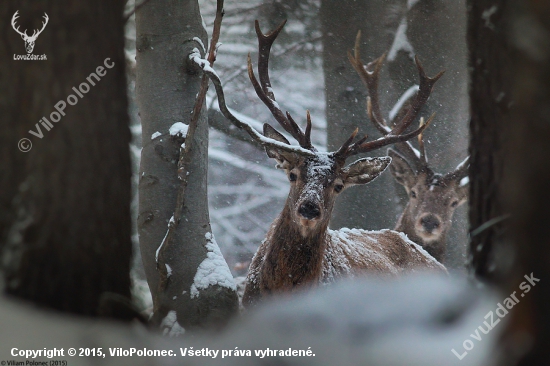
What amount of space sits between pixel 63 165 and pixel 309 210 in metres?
2.09

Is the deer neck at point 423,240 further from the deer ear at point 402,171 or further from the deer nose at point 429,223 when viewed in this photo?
the deer ear at point 402,171

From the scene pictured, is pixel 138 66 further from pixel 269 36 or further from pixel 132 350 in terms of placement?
pixel 132 350

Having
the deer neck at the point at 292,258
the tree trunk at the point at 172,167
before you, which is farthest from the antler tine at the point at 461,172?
the tree trunk at the point at 172,167

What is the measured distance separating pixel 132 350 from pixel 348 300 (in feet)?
3.17

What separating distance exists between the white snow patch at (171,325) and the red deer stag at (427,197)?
13.4ft

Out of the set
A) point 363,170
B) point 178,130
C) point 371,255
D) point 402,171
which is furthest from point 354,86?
point 178,130

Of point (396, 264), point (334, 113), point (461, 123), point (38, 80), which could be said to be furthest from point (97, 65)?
point (461, 123)

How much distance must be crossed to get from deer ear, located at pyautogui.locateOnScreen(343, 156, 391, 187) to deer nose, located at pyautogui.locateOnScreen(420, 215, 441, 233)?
202cm

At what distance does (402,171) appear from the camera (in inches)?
296

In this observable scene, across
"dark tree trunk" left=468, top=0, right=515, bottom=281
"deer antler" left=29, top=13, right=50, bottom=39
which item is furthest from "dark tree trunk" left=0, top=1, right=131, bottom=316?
"dark tree trunk" left=468, top=0, right=515, bottom=281

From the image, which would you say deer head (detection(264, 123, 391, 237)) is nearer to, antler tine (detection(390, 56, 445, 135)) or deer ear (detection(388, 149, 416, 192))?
antler tine (detection(390, 56, 445, 135))

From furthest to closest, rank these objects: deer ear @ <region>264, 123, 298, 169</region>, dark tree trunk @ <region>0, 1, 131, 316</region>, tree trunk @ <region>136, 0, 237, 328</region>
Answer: deer ear @ <region>264, 123, 298, 169</region> < tree trunk @ <region>136, 0, 237, 328</region> < dark tree trunk @ <region>0, 1, 131, 316</region>

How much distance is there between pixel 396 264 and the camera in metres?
5.83

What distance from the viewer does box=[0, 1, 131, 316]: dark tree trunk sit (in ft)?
9.07
